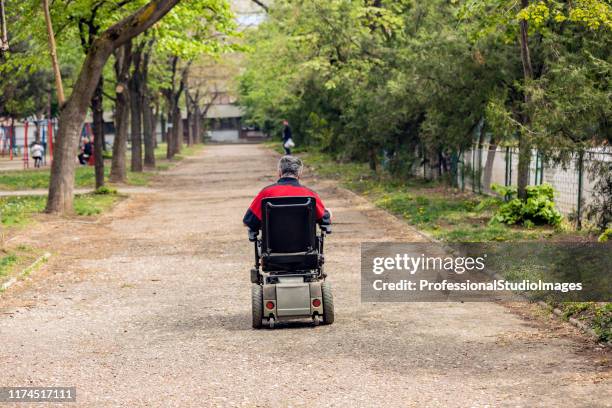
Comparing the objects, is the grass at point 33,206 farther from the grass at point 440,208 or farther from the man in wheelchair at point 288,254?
the man in wheelchair at point 288,254

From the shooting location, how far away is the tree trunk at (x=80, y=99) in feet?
66.5

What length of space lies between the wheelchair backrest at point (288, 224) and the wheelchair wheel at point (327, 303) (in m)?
0.39

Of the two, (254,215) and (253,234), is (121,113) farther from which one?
(254,215)

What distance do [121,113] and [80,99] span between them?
34.1 feet

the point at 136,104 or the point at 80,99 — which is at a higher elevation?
the point at 136,104

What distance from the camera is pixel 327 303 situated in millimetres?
A: 9328

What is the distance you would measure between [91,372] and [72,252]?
27.3ft

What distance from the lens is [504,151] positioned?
20875 mm

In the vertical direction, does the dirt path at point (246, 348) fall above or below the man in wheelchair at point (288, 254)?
below

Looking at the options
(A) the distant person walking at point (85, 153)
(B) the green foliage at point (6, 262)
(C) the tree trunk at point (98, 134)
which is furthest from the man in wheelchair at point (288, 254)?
(A) the distant person walking at point (85, 153)

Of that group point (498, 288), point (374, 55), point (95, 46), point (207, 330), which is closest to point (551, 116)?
point (498, 288)

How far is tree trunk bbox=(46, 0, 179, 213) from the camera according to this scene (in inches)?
798

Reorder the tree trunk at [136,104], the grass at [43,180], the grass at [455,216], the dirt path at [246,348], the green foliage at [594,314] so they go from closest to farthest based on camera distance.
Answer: the dirt path at [246,348]
the green foliage at [594,314]
the grass at [455,216]
the grass at [43,180]
the tree trunk at [136,104]

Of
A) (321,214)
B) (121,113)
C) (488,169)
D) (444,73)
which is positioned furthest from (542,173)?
(121,113)
